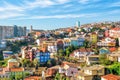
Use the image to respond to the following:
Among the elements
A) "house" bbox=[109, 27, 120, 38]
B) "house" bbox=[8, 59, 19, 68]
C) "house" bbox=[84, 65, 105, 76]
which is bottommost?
"house" bbox=[8, 59, 19, 68]

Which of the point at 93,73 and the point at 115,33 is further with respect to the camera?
the point at 115,33

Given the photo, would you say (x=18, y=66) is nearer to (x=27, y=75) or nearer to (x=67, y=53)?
(x=27, y=75)

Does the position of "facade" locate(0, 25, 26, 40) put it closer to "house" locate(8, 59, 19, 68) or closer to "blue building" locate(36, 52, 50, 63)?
"house" locate(8, 59, 19, 68)

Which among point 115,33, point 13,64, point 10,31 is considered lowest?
point 13,64

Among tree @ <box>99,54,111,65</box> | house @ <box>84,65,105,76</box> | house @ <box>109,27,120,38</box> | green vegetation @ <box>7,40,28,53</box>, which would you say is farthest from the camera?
green vegetation @ <box>7,40,28,53</box>

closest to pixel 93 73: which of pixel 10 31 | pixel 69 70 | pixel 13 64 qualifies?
pixel 69 70

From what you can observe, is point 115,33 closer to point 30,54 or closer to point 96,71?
point 30,54

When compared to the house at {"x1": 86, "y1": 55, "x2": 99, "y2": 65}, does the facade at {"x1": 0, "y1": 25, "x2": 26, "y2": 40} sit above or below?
above

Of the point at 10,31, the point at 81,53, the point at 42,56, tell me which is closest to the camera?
the point at 42,56

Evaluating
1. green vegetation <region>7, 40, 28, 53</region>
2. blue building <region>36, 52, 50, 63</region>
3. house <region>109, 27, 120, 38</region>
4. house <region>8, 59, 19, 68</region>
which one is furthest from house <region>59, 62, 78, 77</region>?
green vegetation <region>7, 40, 28, 53</region>

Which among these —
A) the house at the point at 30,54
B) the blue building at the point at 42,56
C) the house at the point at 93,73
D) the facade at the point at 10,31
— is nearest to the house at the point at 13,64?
the house at the point at 30,54

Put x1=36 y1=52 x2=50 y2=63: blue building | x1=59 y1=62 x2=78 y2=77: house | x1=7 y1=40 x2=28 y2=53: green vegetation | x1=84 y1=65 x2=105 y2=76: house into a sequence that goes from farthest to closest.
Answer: x1=7 y1=40 x2=28 y2=53: green vegetation
x1=36 y1=52 x2=50 y2=63: blue building
x1=59 y1=62 x2=78 y2=77: house
x1=84 y1=65 x2=105 y2=76: house
